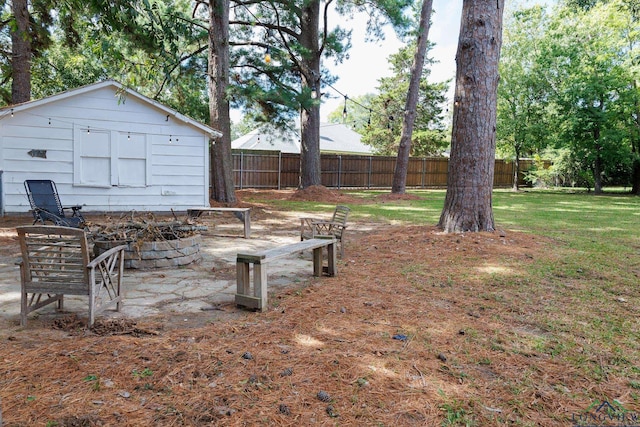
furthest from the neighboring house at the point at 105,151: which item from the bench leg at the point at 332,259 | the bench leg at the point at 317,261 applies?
the bench leg at the point at 332,259

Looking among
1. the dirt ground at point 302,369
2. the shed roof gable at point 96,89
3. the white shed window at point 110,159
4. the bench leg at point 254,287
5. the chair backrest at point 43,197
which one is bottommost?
the dirt ground at point 302,369

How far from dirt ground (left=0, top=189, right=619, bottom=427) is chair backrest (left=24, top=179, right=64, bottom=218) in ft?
18.2

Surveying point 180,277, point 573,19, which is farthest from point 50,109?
point 573,19

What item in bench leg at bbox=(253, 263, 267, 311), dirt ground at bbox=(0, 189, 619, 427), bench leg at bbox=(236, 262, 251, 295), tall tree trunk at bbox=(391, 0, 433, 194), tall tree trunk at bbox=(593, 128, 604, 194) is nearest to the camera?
Answer: dirt ground at bbox=(0, 189, 619, 427)

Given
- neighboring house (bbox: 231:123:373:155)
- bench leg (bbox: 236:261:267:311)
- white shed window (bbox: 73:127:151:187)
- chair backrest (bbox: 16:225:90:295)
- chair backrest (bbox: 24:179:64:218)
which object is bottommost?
bench leg (bbox: 236:261:267:311)

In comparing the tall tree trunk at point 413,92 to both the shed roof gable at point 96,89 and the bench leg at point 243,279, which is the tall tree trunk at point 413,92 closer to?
the shed roof gable at point 96,89

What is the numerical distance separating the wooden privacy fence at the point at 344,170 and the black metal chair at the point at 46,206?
12.1 m

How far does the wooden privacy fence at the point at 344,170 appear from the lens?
69.1ft

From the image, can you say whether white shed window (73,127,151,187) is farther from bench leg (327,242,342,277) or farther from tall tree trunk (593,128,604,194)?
tall tree trunk (593,128,604,194)

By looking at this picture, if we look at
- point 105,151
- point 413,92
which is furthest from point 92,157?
point 413,92

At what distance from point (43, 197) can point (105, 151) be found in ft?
8.98

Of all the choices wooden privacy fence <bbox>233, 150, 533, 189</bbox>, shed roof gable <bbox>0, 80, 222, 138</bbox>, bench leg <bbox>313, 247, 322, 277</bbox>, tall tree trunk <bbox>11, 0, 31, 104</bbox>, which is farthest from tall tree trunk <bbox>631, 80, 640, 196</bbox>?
tall tree trunk <bbox>11, 0, 31, 104</bbox>

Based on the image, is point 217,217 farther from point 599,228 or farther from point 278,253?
point 599,228

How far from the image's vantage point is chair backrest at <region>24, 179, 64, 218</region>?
310 inches
